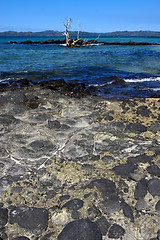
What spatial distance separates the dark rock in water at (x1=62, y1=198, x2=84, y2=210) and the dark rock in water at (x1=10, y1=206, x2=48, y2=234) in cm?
22

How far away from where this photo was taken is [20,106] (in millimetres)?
4691

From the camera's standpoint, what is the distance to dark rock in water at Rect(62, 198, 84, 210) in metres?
2.17

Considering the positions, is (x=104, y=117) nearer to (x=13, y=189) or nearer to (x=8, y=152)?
(x=8, y=152)

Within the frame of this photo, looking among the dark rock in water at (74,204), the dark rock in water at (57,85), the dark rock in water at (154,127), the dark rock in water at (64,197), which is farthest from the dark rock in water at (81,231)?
the dark rock in water at (57,85)

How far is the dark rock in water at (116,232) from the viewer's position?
189 centimetres

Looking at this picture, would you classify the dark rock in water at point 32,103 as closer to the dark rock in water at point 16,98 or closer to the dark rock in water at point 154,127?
the dark rock in water at point 16,98

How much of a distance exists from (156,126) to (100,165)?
5.28 ft

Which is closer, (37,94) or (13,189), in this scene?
(13,189)

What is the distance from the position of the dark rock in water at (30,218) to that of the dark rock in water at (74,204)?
0.22 metres

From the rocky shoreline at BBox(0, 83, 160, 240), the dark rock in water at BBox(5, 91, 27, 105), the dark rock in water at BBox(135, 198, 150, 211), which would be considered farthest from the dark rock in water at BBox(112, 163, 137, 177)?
the dark rock in water at BBox(5, 91, 27, 105)

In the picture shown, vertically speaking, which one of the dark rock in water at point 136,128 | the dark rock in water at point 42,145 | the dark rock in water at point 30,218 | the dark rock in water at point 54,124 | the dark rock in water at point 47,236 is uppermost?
the dark rock in water at point 136,128

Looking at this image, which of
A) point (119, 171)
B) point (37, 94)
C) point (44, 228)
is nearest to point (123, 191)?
point (119, 171)

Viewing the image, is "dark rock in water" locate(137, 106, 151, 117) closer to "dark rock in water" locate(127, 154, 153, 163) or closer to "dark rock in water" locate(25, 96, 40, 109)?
"dark rock in water" locate(127, 154, 153, 163)

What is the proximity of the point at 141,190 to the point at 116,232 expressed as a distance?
63cm
